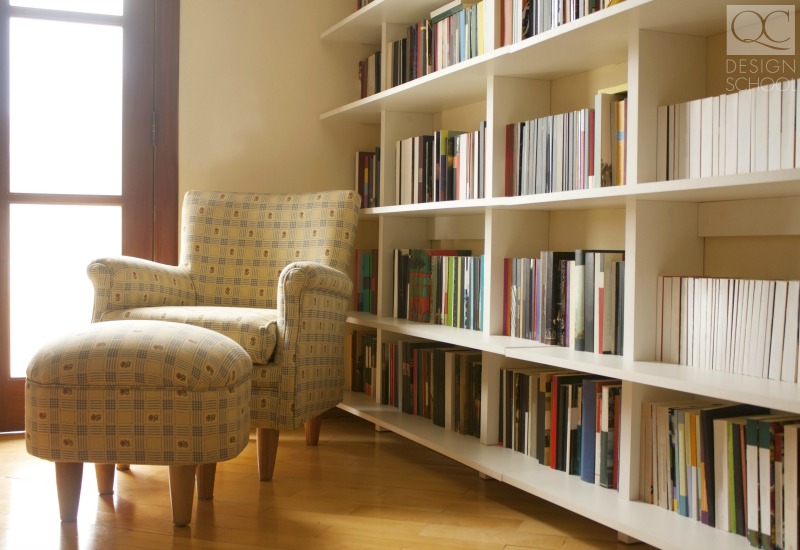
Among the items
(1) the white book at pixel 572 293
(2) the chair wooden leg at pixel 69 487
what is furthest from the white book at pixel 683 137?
(2) the chair wooden leg at pixel 69 487

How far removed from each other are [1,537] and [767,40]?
7.43 feet

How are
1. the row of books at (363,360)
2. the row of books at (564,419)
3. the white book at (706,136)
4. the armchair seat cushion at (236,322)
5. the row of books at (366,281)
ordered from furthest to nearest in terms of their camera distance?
1. the row of books at (366,281)
2. the row of books at (363,360)
3. the armchair seat cushion at (236,322)
4. the row of books at (564,419)
5. the white book at (706,136)

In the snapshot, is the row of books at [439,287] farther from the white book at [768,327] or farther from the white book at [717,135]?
the white book at [768,327]

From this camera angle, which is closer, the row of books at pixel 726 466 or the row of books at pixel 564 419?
the row of books at pixel 726 466

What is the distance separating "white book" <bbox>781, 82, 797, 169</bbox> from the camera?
1.80 metres

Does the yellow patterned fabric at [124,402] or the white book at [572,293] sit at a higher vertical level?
the white book at [572,293]

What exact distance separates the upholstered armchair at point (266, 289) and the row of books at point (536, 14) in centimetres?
97

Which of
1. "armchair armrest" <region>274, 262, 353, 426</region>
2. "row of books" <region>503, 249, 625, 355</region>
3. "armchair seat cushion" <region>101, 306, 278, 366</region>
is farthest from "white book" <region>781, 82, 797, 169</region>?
"armchair seat cushion" <region>101, 306, 278, 366</region>

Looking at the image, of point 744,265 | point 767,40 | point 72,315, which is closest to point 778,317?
point 744,265

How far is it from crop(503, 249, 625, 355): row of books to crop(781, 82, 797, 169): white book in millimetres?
585

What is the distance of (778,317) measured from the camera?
1.85 meters

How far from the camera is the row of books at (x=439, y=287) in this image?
3014mm

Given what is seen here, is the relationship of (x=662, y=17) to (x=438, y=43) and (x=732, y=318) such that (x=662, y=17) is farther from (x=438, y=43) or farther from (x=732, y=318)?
(x=438, y=43)

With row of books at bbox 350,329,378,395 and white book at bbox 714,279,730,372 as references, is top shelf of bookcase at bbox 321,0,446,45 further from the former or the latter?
white book at bbox 714,279,730,372
